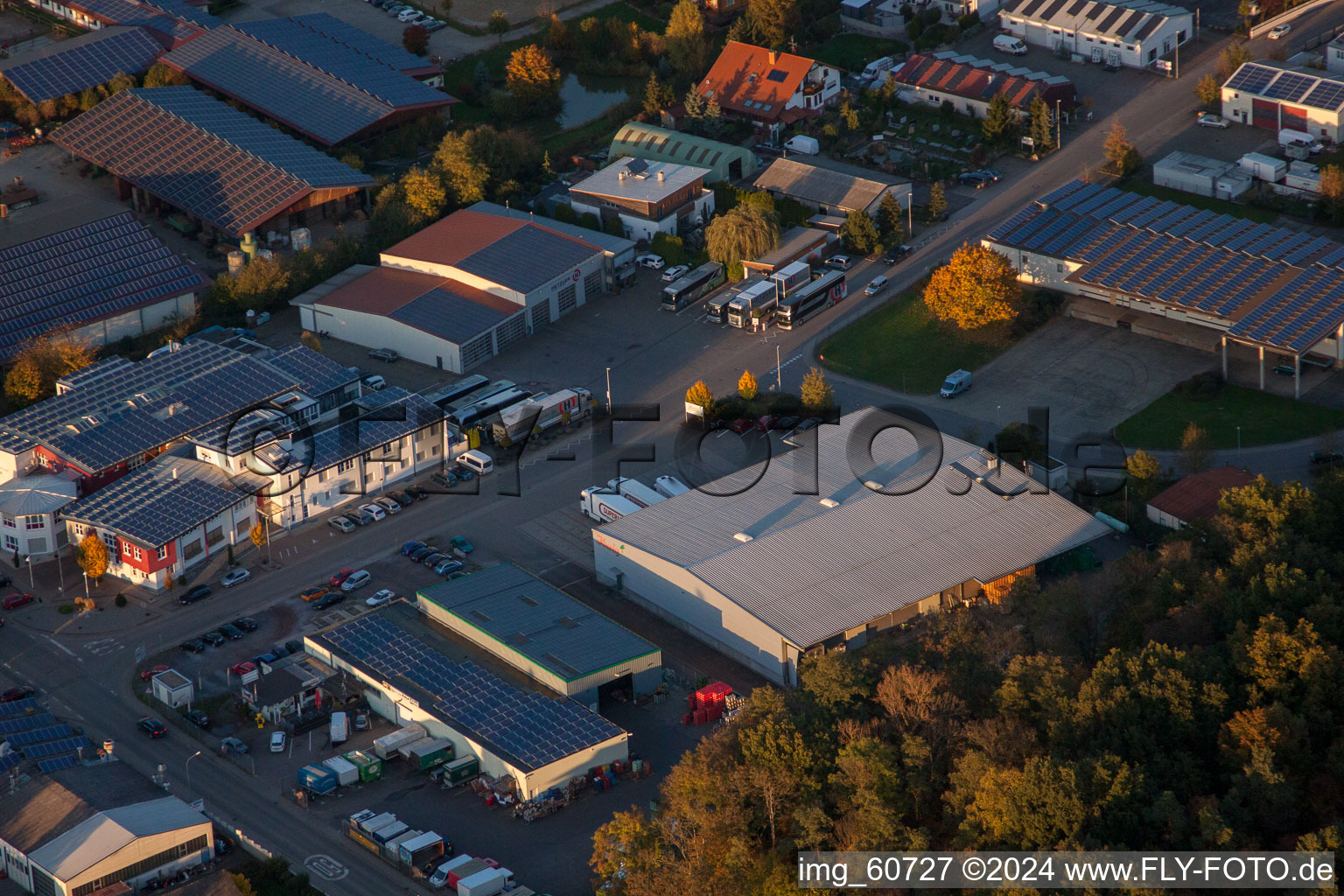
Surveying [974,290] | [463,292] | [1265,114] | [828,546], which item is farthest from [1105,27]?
[828,546]

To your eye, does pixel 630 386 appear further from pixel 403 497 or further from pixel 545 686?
pixel 545 686

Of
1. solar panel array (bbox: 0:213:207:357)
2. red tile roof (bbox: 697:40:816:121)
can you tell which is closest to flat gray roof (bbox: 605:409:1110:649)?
solar panel array (bbox: 0:213:207:357)

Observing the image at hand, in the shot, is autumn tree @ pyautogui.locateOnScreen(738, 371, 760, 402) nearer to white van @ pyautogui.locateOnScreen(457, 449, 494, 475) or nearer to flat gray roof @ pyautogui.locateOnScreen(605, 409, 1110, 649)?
flat gray roof @ pyautogui.locateOnScreen(605, 409, 1110, 649)

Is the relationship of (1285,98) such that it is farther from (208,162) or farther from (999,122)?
(208,162)

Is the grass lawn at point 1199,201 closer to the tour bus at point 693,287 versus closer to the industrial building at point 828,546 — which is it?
the tour bus at point 693,287

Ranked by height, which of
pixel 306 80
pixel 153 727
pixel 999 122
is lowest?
pixel 153 727

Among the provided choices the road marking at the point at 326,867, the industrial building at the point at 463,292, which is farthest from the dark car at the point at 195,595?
the industrial building at the point at 463,292

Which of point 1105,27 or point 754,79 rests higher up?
point 1105,27
